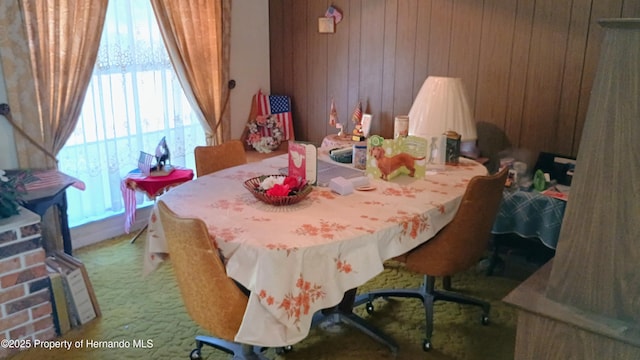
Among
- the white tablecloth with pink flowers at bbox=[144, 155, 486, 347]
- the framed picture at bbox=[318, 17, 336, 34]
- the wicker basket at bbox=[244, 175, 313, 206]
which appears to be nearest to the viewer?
the white tablecloth with pink flowers at bbox=[144, 155, 486, 347]

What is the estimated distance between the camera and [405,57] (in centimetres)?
388

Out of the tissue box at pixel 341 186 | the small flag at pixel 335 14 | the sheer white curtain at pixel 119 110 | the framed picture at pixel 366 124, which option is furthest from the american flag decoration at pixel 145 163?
the small flag at pixel 335 14

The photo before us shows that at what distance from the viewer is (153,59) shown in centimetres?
389

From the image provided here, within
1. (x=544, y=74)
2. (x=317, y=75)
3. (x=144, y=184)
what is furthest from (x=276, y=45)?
(x=544, y=74)

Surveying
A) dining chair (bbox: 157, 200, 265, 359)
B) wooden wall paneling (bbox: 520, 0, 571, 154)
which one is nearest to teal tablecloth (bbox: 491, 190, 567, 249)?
wooden wall paneling (bbox: 520, 0, 571, 154)

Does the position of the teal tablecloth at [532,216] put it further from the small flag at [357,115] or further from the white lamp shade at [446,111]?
the small flag at [357,115]

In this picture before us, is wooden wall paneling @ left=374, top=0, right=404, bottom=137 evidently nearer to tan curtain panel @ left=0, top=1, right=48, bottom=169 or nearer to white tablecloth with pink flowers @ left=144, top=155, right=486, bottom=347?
white tablecloth with pink flowers @ left=144, top=155, right=486, bottom=347

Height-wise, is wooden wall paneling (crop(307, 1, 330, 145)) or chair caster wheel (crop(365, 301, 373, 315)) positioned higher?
wooden wall paneling (crop(307, 1, 330, 145))

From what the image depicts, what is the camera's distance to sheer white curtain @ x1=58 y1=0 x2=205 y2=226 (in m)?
A: 3.59

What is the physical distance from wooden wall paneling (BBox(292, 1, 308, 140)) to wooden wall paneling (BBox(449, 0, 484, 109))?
53.5 inches

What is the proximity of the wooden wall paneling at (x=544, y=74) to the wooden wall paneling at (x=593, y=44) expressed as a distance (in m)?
0.13

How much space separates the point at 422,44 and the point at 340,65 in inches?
30.1

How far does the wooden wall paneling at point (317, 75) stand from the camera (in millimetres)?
4355

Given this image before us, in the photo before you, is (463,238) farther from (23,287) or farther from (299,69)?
(299,69)
